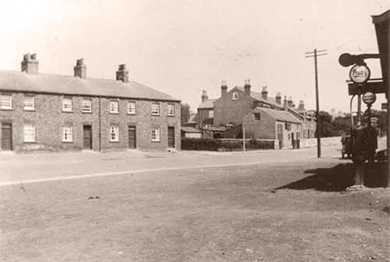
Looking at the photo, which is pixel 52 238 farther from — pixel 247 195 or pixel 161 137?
pixel 161 137

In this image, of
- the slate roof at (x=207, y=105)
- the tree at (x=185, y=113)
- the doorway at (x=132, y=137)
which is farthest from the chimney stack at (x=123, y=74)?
the tree at (x=185, y=113)

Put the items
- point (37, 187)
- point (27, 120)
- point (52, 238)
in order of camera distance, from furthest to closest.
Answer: point (27, 120), point (37, 187), point (52, 238)

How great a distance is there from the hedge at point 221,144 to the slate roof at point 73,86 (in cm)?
612

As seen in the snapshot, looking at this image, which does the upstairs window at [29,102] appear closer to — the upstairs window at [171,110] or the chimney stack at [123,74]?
the chimney stack at [123,74]

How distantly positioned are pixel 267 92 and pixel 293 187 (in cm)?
6302

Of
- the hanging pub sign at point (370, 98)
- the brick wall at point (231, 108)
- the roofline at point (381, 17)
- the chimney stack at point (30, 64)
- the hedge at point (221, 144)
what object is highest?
the chimney stack at point (30, 64)

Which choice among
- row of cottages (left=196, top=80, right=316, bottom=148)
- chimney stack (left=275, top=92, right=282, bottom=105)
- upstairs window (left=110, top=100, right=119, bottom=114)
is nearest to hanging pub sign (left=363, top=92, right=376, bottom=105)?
upstairs window (left=110, top=100, right=119, bottom=114)

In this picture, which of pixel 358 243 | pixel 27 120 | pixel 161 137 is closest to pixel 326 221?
pixel 358 243

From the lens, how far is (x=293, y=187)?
13820 mm

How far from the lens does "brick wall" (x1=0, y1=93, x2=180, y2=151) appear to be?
124ft

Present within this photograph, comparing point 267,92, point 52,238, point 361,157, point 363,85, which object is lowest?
point 52,238

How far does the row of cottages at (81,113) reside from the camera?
37.8m

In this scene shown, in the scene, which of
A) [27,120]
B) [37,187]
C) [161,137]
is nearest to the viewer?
[37,187]

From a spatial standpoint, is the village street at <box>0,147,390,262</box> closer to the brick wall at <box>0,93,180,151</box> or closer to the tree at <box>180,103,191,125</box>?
the brick wall at <box>0,93,180,151</box>
